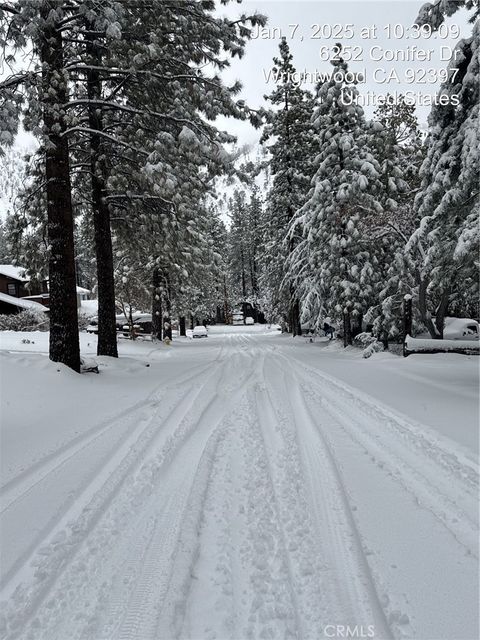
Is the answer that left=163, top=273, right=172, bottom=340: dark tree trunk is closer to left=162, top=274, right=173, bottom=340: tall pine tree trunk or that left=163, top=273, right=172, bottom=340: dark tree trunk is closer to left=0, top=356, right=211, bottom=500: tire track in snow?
left=162, top=274, right=173, bottom=340: tall pine tree trunk

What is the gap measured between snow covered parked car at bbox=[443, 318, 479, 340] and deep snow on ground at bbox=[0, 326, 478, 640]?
13258mm

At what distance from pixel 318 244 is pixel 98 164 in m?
11.4

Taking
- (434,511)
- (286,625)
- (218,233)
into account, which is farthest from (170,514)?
(218,233)

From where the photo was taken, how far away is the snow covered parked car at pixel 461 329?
18.2 metres

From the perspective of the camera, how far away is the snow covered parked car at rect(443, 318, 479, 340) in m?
18.2

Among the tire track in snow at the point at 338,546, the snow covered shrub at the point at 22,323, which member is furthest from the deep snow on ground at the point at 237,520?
the snow covered shrub at the point at 22,323

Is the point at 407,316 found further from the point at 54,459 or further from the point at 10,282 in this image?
the point at 10,282

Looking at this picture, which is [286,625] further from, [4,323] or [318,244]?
[4,323]

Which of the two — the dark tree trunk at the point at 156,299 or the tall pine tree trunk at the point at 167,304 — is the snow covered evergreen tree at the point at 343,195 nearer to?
the dark tree trunk at the point at 156,299

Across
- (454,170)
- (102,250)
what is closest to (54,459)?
(454,170)

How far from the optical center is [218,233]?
55.2 m

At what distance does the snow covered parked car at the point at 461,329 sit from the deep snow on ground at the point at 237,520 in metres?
13.3

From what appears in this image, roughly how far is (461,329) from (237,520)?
1880 cm

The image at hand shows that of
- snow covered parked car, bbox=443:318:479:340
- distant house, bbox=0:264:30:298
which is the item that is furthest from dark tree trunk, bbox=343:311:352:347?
distant house, bbox=0:264:30:298
